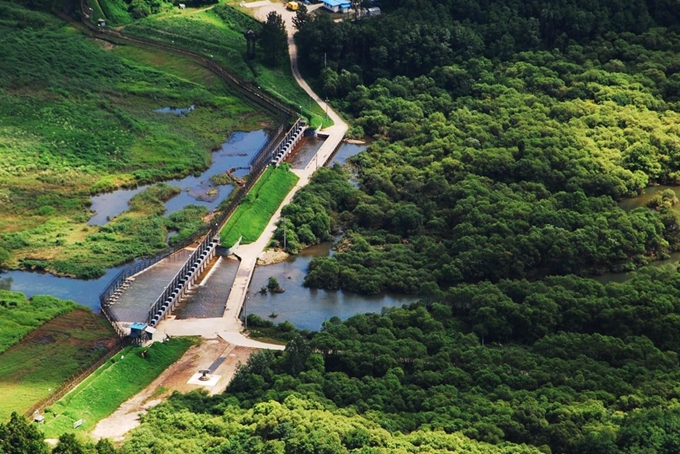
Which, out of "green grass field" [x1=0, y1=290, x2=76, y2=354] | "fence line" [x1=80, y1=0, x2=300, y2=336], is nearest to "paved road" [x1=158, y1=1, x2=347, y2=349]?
"fence line" [x1=80, y1=0, x2=300, y2=336]

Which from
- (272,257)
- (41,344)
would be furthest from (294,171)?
(41,344)

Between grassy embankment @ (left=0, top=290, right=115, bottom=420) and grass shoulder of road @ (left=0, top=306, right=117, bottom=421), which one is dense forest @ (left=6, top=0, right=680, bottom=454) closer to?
grass shoulder of road @ (left=0, top=306, right=117, bottom=421)

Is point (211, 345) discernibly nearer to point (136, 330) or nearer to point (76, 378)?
point (136, 330)

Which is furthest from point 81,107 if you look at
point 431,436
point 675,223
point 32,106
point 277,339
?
point 431,436

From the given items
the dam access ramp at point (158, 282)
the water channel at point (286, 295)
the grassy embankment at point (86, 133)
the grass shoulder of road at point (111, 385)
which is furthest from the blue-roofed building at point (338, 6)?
the grass shoulder of road at point (111, 385)

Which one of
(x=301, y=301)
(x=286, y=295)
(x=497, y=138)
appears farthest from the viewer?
(x=497, y=138)

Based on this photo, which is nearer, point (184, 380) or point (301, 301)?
point (184, 380)

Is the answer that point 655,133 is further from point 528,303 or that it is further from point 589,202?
point 528,303
